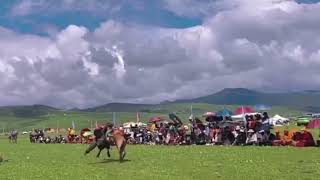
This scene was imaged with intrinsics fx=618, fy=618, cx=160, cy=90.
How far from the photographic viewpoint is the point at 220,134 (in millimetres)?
53375

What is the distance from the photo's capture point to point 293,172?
1058 inches

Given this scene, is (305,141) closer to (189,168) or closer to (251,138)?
(251,138)

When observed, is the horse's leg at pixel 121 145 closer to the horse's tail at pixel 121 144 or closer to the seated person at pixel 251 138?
the horse's tail at pixel 121 144

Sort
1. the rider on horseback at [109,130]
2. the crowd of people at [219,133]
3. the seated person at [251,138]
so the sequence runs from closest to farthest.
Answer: the rider on horseback at [109,130] < the crowd of people at [219,133] < the seated person at [251,138]

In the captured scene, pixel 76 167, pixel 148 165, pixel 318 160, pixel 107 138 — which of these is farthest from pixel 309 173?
pixel 107 138

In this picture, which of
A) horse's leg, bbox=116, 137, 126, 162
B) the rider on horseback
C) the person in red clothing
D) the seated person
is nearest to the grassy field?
horse's leg, bbox=116, 137, 126, 162

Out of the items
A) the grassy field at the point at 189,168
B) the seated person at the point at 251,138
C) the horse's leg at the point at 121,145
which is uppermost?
the seated person at the point at 251,138

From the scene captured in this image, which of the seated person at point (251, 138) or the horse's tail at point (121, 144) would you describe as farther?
the seated person at point (251, 138)

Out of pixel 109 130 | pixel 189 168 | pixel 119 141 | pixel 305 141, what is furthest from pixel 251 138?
pixel 189 168

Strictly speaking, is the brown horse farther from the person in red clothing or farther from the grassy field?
the person in red clothing

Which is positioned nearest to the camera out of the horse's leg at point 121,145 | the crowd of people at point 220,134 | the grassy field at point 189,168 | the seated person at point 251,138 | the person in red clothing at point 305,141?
the grassy field at point 189,168

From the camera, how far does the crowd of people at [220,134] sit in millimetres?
48059

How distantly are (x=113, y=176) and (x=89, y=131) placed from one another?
45214 mm

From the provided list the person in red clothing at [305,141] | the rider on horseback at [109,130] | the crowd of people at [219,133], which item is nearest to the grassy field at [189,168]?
the rider on horseback at [109,130]
